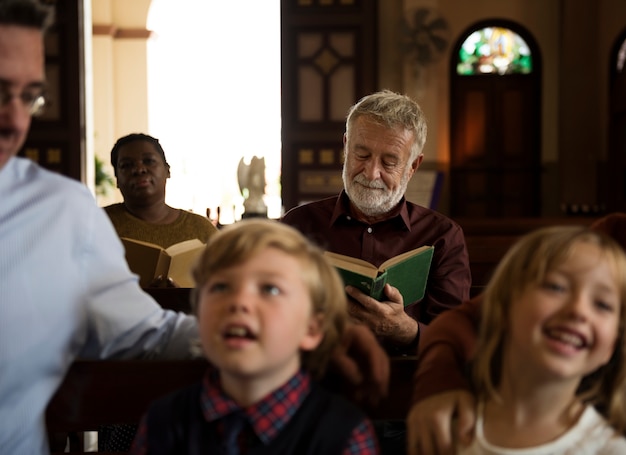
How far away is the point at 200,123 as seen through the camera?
15.4 m

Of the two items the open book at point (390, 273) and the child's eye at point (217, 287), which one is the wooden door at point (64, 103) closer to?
the open book at point (390, 273)

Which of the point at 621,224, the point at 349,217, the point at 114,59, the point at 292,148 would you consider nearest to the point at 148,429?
the point at 621,224

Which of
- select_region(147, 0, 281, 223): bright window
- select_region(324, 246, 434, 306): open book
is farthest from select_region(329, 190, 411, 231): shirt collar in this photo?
select_region(147, 0, 281, 223): bright window

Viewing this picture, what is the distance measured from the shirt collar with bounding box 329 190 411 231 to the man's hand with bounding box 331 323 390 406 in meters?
1.42

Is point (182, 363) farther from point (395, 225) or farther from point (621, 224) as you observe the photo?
point (395, 225)

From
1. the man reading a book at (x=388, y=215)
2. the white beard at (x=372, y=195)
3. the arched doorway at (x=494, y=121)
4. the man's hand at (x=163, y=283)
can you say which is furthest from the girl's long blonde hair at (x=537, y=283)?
the arched doorway at (x=494, y=121)

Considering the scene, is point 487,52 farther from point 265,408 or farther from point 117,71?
point 265,408

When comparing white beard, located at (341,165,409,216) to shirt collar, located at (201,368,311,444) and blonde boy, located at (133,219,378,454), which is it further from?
shirt collar, located at (201,368,311,444)

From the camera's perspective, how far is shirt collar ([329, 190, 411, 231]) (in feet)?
10.1

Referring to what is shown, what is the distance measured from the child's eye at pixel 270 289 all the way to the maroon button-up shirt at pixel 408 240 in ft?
4.83

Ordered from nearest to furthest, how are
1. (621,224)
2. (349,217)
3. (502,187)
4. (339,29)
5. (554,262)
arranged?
(554,262) → (621,224) → (349,217) → (339,29) → (502,187)

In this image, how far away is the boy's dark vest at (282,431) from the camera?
4.85 ft

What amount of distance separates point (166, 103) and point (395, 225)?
12.7 metres

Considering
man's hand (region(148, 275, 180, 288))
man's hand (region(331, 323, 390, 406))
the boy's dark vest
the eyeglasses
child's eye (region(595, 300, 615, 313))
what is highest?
the eyeglasses
